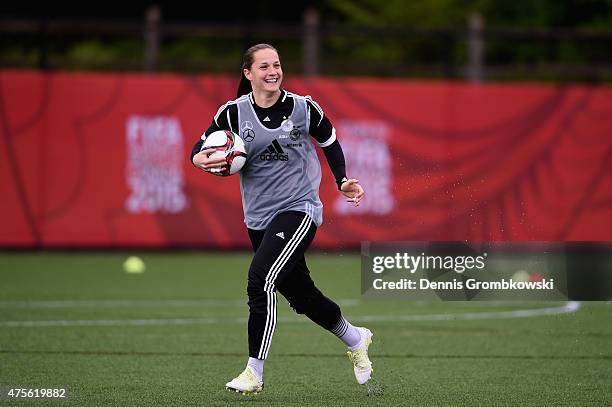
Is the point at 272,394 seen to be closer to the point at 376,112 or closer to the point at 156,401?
the point at 156,401

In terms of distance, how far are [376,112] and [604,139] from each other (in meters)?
3.94

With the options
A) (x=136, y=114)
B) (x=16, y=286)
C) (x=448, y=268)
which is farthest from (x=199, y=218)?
(x=448, y=268)

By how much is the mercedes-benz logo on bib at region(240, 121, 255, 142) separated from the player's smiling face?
9.5 inches

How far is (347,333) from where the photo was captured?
25.6ft

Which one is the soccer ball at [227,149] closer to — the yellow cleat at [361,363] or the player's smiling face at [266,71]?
the player's smiling face at [266,71]

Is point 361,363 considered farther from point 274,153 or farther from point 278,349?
point 278,349

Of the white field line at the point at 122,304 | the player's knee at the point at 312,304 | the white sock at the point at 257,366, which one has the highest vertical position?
the player's knee at the point at 312,304

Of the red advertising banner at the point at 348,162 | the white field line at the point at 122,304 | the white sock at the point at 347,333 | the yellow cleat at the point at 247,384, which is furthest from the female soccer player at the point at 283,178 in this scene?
the red advertising banner at the point at 348,162

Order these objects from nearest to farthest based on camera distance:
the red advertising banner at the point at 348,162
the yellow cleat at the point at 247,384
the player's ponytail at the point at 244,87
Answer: the yellow cleat at the point at 247,384
the player's ponytail at the point at 244,87
the red advertising banner at the point at 348,162

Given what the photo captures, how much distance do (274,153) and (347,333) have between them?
4.24 feet

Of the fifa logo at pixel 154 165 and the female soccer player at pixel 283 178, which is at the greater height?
the female soccer player at pixel 283 178

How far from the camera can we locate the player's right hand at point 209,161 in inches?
288

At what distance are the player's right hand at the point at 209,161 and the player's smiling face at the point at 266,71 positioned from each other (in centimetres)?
56

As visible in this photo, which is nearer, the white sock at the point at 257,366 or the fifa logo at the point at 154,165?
the white sock at the point at 257,366
